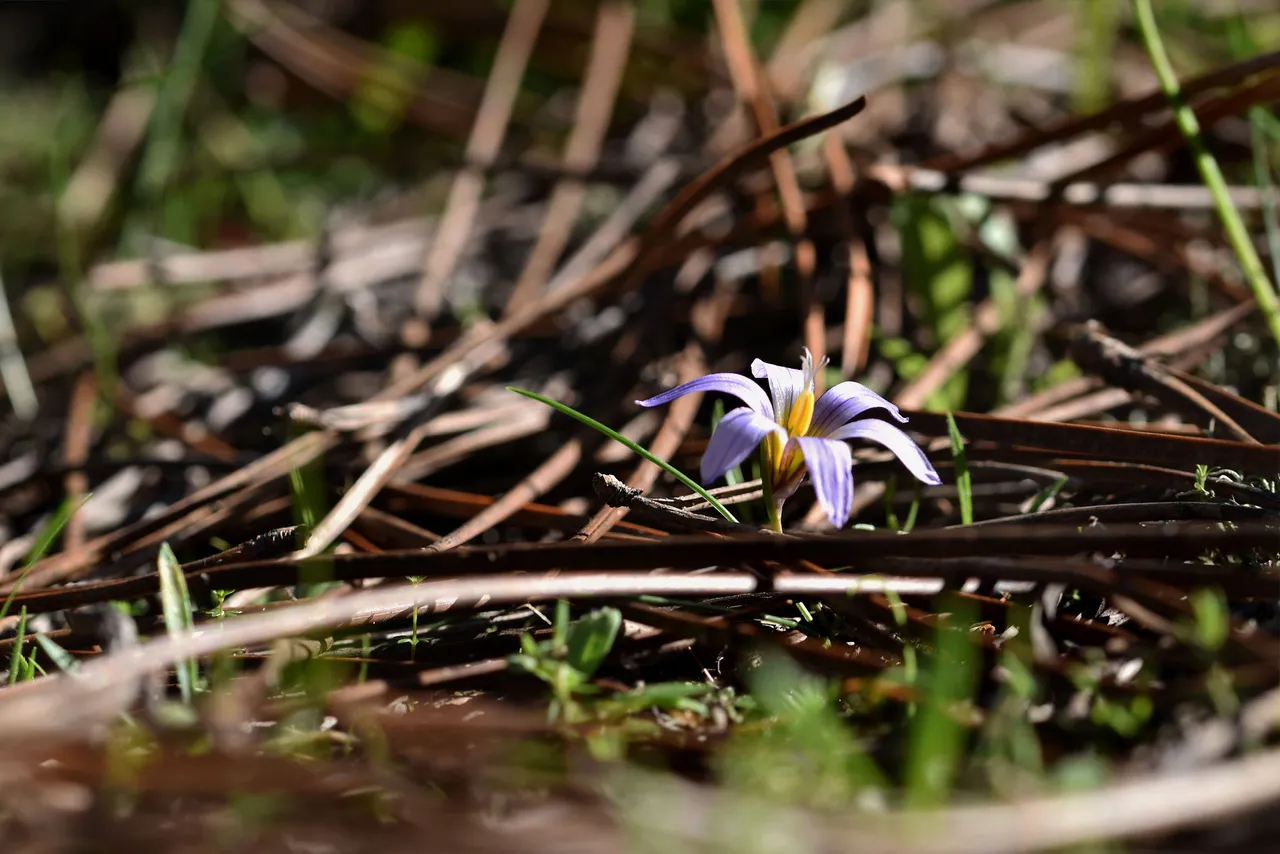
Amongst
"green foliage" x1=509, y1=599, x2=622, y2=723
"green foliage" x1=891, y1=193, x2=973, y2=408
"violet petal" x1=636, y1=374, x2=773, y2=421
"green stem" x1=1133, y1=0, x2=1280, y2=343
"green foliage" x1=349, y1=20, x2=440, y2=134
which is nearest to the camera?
"green foliage" x1=509, y1=599, x2=622, y2=723

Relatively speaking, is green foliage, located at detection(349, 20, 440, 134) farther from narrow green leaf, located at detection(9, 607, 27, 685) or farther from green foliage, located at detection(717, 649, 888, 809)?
green foliage, located at detection(717, 649, 888, 809)

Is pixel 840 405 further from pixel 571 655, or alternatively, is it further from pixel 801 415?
pixel 571 655

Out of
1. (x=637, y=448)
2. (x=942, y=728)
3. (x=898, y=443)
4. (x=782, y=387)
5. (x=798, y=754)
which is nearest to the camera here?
(x=942, y=728)

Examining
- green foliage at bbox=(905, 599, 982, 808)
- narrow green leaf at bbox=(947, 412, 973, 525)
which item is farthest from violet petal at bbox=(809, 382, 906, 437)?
green foliage at bbox=(905, 599, 982, 808)

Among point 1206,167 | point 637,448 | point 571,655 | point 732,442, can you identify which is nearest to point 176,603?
point 571,655

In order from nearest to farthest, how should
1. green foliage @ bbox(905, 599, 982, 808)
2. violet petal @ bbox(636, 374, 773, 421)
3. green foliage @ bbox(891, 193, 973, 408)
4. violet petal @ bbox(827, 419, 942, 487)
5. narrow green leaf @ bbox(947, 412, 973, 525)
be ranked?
green foliage @ bbox(905, 599, 982, 808) < violet petal @ bbox(827, 419, 942, 487) < violet petal @ bbox(636, 374, 773, 421) < narrow green leaf @ bbox(947, 412, 973, 525) < green foliage @ bbox(891, 193, 973, 408)

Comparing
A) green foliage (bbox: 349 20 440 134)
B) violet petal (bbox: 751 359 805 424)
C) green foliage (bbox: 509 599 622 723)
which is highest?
green foliage (bbox: 349 20 440 134)

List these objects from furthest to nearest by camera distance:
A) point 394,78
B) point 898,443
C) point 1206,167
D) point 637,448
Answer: point 394,78
point 1206,167
point 637,448
point 898,443

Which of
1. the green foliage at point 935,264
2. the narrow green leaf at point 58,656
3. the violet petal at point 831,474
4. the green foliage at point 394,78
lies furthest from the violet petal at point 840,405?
the green foliage at point 394,78
